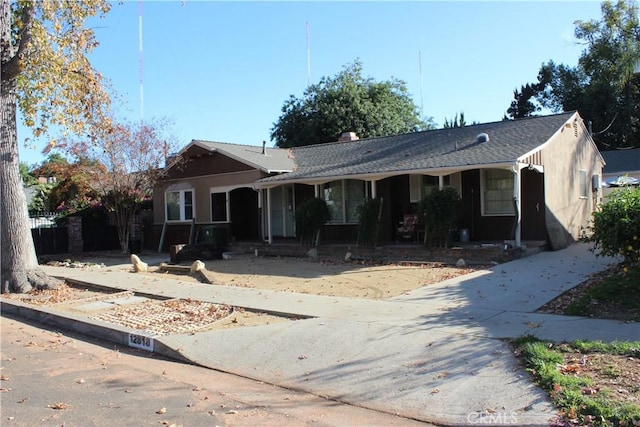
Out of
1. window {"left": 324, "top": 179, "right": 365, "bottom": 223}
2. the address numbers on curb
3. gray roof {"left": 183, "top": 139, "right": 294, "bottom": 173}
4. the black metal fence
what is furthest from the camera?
the black metal fence

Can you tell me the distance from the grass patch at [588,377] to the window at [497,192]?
35.1 ft

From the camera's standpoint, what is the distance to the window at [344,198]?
18.7m

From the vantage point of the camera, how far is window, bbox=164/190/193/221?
22.9 metres

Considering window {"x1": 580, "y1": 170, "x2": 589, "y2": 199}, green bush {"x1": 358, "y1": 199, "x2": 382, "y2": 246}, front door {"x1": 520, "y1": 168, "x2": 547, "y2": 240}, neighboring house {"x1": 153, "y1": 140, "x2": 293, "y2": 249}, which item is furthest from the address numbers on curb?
window {"x1": 580, "y1": 170, "x2": 589, "y2": 199}

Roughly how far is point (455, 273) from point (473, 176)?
5.59 meters

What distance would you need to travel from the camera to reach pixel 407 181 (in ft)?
59.2

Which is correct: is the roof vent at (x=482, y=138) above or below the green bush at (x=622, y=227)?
above

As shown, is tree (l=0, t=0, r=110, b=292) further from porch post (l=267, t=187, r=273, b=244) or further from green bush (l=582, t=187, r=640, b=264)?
green bush (l=582, t=187, r=640, b=264)

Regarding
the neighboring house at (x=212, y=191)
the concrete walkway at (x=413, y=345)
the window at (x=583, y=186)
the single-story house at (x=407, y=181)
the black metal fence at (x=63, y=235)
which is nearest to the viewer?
the concrete walkway at (x=413, y=345)

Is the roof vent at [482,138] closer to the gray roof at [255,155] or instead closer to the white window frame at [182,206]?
the gray roof at [255,155]

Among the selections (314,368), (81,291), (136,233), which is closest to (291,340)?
(314,368)

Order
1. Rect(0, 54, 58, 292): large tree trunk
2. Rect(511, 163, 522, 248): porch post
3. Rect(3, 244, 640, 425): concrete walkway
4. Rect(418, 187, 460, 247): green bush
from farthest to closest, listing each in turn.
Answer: Rect(418, 187, 460, 247): green bush
Rect(511, 163, 522, 248): porch post
Rect(0, 54, 58, 292): large tree trunk
Rect(3, 244, 640, 425): concrete walkway

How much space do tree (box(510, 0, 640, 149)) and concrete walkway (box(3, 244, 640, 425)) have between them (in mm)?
23894

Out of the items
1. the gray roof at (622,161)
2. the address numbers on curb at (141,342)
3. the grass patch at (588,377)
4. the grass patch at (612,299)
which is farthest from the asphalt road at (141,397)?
the gray roof at (622,161)
